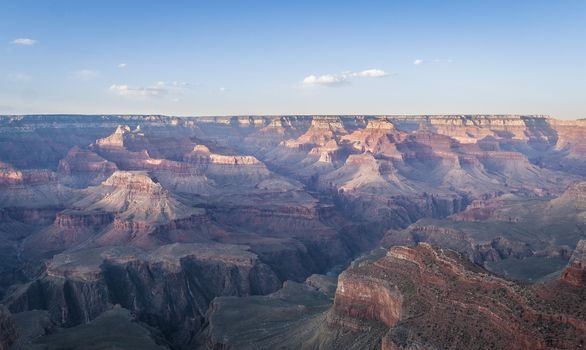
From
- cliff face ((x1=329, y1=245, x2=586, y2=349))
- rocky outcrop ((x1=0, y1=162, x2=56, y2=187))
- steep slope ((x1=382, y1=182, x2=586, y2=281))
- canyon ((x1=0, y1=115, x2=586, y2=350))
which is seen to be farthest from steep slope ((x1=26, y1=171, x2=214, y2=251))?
cliff face ((x1=329, y1=245, x2=586, y2=349))

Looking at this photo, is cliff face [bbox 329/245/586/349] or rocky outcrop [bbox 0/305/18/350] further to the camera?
rocky outcrop [bbox 0/305/18/350]

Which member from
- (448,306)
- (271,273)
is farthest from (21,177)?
(448,306)

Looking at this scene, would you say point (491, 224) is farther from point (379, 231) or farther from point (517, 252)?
point (379, 231)

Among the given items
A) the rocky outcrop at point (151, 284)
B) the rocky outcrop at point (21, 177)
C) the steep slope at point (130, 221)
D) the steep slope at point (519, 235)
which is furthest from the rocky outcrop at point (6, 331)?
the rocky outcrop at point (21, 177)

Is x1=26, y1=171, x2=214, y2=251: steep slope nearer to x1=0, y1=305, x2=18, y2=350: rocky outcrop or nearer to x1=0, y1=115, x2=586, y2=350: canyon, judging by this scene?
x1=0, y1=115, x2=586, y2=350: canyon

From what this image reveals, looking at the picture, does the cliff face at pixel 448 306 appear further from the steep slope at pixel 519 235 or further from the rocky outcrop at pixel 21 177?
the rocky outcrop at pixel 21 177

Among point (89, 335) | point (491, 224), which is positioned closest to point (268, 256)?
point (491, 224)

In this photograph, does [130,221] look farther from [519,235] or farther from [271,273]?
[519,235]

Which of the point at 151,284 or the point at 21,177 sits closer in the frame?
the point at 151,284
